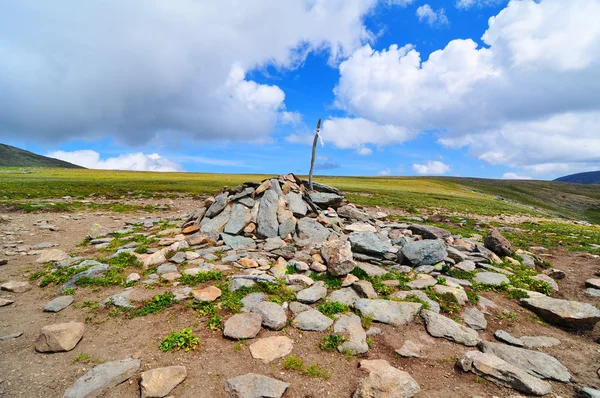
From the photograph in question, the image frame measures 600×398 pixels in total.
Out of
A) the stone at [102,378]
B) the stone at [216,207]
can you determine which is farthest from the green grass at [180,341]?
the stone at [216,207]

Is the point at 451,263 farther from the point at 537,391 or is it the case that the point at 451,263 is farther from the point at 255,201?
the point at 255,201

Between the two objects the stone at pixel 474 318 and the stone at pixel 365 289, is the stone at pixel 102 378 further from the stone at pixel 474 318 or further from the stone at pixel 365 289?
the stone at pixel 474 318

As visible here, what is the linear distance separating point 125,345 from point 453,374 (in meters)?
7.95

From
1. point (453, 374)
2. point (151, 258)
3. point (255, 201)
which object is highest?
point (255, 201)

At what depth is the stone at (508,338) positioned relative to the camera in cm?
795

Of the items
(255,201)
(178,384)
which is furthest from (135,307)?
(255,201)

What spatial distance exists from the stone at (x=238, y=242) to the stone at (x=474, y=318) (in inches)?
372

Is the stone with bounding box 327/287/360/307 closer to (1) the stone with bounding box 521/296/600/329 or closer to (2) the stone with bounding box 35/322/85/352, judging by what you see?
(1) the stone with bounding box 521/296/600/329

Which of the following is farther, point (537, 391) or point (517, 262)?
point (517, 262)

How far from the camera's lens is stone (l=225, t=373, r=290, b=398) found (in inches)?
224

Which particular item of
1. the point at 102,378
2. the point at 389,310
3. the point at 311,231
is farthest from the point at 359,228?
the point at 102,378

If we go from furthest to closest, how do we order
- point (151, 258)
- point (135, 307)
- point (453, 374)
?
point (151, 258) < point (135, 307) < point (453, 374)

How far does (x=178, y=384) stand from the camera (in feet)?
19.6

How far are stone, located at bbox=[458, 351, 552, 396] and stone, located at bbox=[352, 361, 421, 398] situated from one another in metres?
1.64
